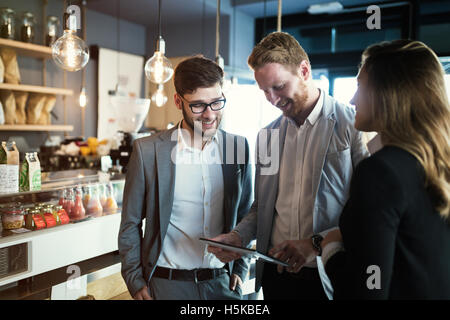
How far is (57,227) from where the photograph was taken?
230cm

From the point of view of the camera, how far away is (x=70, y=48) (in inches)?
86.4

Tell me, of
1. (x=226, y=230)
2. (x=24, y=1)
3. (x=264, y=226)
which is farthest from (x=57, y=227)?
(x=24, y=1)

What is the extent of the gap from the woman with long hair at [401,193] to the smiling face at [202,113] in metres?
0.66

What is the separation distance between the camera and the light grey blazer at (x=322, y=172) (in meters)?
1.43

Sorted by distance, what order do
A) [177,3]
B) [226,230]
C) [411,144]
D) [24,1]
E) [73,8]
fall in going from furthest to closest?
1. [177,3]
2. [24,1]
3. [73,8]
4. [226,230]
5. [411,144]

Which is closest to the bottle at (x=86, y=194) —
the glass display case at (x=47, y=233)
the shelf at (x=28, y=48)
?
the glass display case at (x=47, y=233)

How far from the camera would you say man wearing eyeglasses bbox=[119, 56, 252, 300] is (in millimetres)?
1531

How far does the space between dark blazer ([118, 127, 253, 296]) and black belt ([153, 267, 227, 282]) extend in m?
0.04

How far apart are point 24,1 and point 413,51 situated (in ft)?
17.8

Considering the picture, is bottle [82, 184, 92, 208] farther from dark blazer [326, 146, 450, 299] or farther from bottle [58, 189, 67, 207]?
dark blazer [326, 146, 450, 299]

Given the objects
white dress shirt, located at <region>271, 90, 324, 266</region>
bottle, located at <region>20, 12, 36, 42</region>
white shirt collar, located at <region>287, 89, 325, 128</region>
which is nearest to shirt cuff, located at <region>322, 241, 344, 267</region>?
white dress shirt, located at <region>271, 90, 324, 266</region>

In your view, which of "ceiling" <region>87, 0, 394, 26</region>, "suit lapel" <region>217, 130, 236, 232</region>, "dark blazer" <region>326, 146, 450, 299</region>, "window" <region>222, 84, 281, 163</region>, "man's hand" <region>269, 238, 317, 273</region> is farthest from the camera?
"window" <region>222, 84, 281, 163</region>

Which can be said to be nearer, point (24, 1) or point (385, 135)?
point (385, 135)
